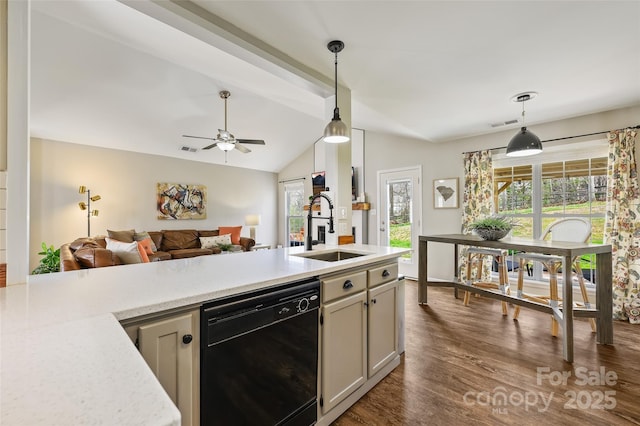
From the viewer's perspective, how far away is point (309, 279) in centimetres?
152

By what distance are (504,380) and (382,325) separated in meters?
0.98

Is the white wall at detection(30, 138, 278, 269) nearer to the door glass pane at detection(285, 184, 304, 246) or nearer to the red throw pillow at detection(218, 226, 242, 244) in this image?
the red throw pillow at detection(218, 226, 242, 244)

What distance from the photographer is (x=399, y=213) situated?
5.34m

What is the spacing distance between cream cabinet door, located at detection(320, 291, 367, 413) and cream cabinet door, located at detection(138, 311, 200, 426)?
70 centimetres

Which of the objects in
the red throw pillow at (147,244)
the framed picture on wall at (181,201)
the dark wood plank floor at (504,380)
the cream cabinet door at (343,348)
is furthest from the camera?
the framed picture on wall at (181,201)

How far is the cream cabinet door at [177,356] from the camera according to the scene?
3.24 ft

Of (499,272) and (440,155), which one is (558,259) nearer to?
(499,272)

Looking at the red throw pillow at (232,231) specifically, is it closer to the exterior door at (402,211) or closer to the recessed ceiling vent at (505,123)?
the exterior door at (402,211)

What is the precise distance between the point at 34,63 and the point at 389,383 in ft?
16.2

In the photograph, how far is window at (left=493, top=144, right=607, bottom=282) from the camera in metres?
3.61

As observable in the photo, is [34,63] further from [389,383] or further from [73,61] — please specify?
[389,383]

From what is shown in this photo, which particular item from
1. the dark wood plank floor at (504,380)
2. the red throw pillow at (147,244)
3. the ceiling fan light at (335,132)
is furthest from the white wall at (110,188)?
the dark wood plank floor at (504,380)

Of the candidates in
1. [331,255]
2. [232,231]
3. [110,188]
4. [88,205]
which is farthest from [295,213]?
[331,255]

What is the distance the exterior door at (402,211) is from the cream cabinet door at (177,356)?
14.8 ft
